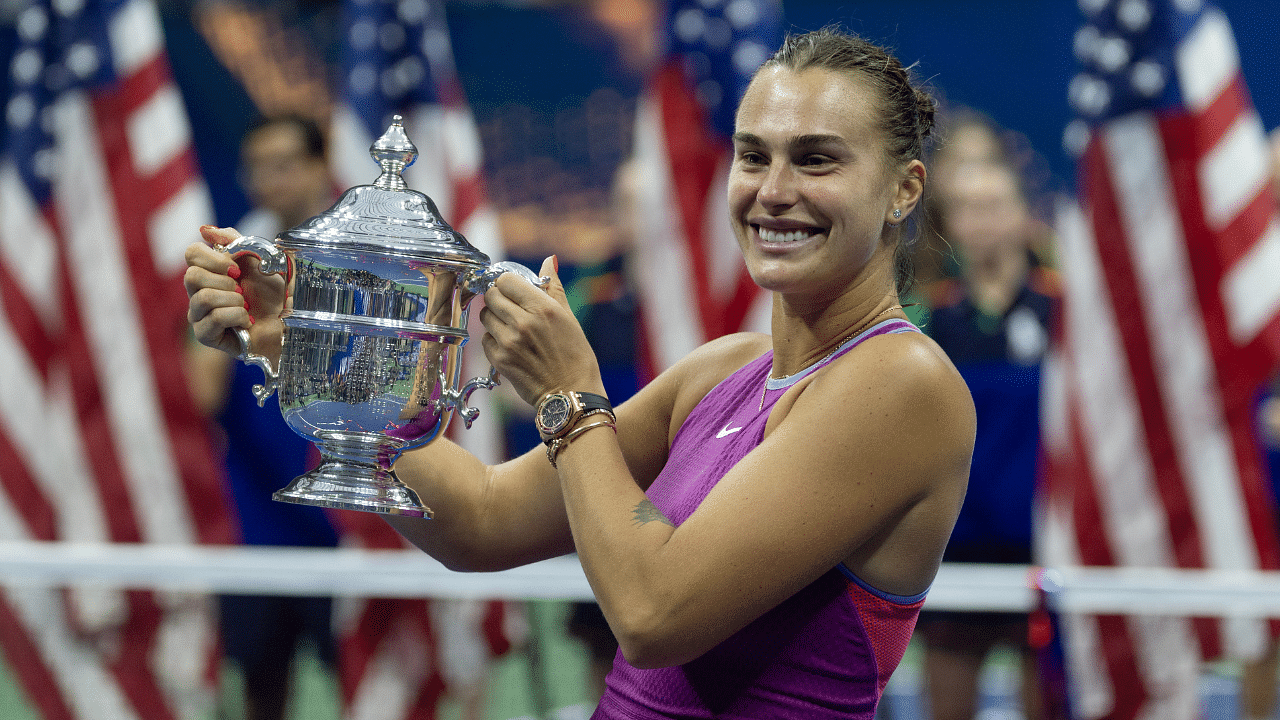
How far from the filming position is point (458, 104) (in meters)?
4.32

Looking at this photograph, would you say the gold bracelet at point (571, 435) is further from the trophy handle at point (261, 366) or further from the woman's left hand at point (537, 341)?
the trophy handle at point (261, 366)

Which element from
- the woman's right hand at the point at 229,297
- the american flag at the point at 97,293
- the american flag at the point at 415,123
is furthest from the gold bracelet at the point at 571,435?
the american flag at the point at 97,293

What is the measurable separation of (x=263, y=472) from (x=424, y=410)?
2532 millimetres

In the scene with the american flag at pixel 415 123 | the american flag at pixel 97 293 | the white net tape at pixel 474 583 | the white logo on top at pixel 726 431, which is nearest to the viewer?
the white logo on top at pixel 726 431

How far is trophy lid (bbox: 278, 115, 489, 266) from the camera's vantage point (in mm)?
1312

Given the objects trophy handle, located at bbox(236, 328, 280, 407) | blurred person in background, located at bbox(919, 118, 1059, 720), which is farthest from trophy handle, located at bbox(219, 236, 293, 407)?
blurred person in background, located at bbox(919, 118, 1059, 720)

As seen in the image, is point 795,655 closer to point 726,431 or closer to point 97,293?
point 726,431

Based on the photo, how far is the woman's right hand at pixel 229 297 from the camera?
142 centimetres

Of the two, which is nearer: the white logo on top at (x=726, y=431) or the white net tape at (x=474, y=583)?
the white logo on top at (x=726, y=431)

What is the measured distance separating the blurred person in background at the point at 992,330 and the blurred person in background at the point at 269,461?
5.12 ft

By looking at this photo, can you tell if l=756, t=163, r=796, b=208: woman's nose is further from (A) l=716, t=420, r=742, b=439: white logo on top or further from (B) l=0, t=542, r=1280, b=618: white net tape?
(B) l=0, t=542, r=1280, b=618: white net tape

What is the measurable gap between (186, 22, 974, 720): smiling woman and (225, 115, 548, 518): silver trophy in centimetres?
10

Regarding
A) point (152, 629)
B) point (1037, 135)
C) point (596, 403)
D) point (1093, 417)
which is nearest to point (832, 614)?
point (596, 403)

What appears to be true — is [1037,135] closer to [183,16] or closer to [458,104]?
[458,104]
